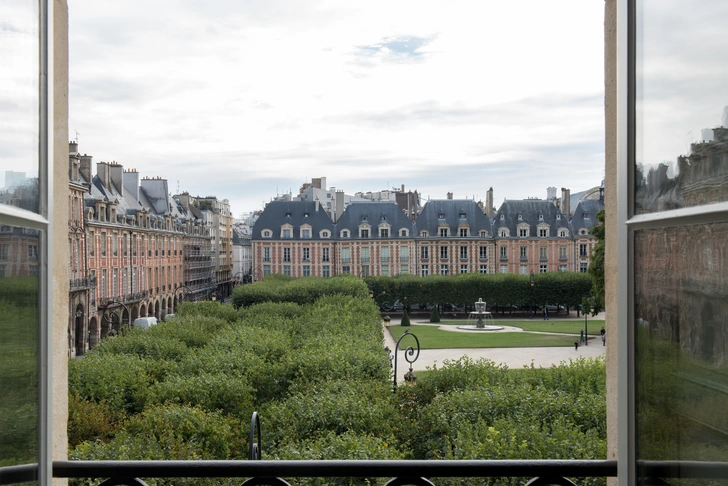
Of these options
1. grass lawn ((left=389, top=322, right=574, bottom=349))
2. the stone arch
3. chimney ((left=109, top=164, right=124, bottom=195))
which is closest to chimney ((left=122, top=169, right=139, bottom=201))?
chimney ((left=109, top=164, right=124, bottom=195))

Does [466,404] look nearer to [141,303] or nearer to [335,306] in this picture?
[335,306]

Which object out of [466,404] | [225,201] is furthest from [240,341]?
[225,201]

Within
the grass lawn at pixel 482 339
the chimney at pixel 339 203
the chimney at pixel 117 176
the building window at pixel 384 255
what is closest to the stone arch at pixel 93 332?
the chimney at pixel 117 176

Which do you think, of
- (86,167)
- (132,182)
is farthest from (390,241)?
(86,167)

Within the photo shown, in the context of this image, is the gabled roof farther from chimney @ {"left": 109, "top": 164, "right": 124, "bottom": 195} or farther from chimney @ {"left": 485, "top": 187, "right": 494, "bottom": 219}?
chimney @ {"left": 109, "top": 164, "right": 124, "bottom": 195}

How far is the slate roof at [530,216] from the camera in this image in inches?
2020

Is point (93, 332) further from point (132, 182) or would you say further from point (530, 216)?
point (530, 216)

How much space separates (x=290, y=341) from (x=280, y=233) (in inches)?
1483

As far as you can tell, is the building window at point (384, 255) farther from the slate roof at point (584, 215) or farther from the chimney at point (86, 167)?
the chimney at point (86, 167)

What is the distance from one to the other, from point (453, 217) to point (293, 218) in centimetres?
1269

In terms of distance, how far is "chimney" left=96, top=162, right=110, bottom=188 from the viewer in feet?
117

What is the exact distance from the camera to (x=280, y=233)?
2058 inches

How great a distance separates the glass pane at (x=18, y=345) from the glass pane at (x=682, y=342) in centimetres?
150

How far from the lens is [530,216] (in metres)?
51.6
